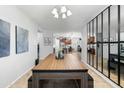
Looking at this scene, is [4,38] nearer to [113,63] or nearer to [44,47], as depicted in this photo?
[113,63]

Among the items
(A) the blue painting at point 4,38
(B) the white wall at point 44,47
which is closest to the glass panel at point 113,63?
(A) the blue painting at point 4,38

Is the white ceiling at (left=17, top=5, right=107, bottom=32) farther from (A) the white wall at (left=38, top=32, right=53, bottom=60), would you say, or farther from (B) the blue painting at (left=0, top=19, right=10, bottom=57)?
→ (A) the white wall at (left=38, top=32, right=53, bottom=60)

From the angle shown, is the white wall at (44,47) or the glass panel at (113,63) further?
the white wall at (44,47)

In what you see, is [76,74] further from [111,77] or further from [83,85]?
[111,77]

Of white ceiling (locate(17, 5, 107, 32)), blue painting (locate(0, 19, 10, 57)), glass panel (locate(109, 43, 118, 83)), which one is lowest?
glass panel (locate(109, 43, 118, 83))

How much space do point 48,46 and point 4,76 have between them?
24.8 ft

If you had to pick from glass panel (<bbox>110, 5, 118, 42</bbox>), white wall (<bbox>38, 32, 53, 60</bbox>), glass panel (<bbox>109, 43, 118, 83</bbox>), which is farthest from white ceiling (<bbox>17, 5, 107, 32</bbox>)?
white wall (<bbox>38, 32, 53, 60</bbox>)

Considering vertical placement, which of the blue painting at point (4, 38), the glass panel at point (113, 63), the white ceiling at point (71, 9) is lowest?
the glass panel at point (113, 63)

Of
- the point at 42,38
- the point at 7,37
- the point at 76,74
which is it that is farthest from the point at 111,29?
the point at 42,38

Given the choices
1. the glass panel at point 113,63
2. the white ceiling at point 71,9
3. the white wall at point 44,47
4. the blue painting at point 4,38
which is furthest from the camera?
the white wall at point 44,47

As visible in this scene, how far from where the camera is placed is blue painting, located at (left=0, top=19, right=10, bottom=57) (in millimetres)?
2912

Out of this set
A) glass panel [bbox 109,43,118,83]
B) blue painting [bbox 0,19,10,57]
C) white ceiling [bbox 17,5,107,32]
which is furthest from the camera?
white ceiling [bbox 17,5,107,32]

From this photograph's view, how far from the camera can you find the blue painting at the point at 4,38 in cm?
291

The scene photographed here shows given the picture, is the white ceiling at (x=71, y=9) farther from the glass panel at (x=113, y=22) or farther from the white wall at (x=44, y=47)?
the white wall at (x=44, y=47)
